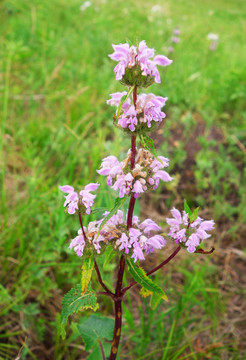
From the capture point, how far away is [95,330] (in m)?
1.60

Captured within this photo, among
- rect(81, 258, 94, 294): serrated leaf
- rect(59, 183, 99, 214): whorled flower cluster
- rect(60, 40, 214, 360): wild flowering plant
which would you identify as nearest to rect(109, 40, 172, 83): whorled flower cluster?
rect(60, 40, 214, 360): wild flowering plant

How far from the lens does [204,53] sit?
18.5ft

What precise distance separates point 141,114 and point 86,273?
606mm

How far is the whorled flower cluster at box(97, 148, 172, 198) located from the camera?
1.20m

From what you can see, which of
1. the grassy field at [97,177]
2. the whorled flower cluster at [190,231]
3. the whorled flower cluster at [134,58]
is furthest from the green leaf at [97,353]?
the whorled flower cluster at [134,58]

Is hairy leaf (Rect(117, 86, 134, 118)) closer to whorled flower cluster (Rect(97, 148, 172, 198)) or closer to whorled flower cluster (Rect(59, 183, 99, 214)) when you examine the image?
whorled flower cluster (Rect(97, 148, 172, 198))

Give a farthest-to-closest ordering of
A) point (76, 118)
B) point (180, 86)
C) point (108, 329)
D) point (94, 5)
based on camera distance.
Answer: point (94, 5) → point (180, 86) → point (76, 118) → point (108, 329)

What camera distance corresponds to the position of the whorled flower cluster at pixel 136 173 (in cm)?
120

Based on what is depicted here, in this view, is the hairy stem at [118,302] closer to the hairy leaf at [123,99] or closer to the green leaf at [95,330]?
the green leaf at [95,330]

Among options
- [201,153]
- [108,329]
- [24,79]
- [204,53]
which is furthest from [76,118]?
[204,53]

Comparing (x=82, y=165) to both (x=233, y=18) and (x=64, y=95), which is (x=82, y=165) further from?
(x=233, y=18)

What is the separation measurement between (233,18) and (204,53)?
587cm

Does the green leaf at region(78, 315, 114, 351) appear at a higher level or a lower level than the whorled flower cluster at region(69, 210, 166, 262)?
lower

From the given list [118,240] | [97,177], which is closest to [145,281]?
[118,240]
